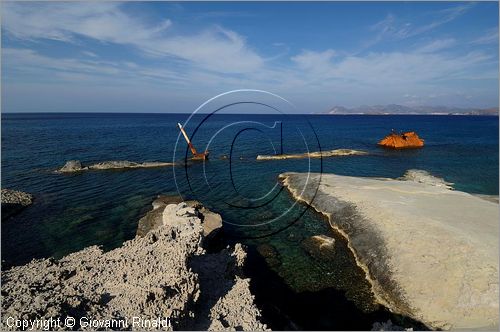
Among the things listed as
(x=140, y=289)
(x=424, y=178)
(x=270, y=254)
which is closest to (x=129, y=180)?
(x=270, y=254)

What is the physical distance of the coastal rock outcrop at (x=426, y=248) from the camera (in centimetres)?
1566

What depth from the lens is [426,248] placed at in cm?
1967

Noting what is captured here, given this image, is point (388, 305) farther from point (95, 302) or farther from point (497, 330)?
point (95, 302)

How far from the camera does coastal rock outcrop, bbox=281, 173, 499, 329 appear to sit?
15.7 m

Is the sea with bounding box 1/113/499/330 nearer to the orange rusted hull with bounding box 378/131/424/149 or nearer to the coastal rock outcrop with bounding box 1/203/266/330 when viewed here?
the coastal rock outcrop with bounding box 1/203/266/330

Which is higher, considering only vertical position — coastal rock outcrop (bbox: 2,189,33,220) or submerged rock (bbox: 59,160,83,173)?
submerged rock (bbox: 59,160,83,173)

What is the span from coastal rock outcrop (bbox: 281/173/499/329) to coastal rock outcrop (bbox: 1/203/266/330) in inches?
402

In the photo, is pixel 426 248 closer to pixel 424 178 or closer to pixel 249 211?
pixel 249 211

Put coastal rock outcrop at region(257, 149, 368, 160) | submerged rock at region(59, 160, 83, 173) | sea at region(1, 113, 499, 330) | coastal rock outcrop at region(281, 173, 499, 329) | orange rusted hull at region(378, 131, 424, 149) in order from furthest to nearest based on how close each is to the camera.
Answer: orange rusted hull at region(378, 131, 424, 149)
coastal rock outcrop at region(257, 149, 368, 160)
submerged rock at region(59, 160, 83, 173)
sea at region(1, 113, 499, 330)
coastal rock outcrop at region(281, 173, 499, 329)

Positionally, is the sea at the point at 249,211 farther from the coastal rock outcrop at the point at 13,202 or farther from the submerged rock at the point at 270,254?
the coastal rock outcrop at the point at 13,202

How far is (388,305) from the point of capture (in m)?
16.8

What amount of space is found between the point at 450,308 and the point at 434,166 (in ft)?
143

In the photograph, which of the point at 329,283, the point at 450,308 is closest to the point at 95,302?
the point at 329,283

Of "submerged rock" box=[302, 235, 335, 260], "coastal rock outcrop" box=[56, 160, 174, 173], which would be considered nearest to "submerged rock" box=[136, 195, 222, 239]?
"submerged rock" box=[302, 235, 335, 260]
